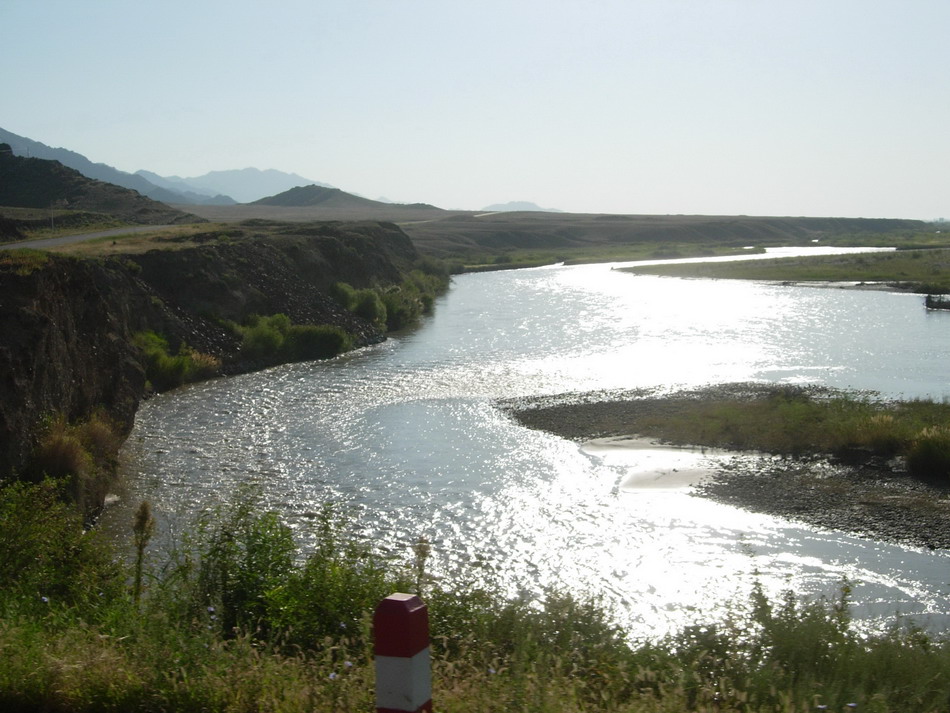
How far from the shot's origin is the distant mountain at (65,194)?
6875 centimetres

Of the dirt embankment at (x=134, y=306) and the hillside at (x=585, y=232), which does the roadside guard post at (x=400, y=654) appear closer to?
the dirt embankment at (x=134, y=306)

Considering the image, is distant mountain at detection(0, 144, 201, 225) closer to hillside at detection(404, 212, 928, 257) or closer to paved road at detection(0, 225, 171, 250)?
paved road at detection(0, 225, 171, 250)

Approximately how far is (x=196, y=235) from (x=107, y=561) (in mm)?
38802

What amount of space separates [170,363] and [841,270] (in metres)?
66.1

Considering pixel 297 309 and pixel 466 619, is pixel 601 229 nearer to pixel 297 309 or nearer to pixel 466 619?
pixel 297 309

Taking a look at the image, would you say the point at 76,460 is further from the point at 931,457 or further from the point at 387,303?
the point at 387,303

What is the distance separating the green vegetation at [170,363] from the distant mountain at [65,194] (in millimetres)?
35141

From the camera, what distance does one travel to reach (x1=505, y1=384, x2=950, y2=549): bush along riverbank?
58.2 feet

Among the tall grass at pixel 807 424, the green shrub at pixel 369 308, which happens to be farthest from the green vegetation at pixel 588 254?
the tall grass at pixel 807 424

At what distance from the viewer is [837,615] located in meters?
8.09

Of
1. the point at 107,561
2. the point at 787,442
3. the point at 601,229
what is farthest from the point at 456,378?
the point at 601,229

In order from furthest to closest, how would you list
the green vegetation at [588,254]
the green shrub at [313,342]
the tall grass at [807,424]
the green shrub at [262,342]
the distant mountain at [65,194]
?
the green vegetation at [588,254] → the distant mountain at [65,194] → the green shrub at [313,342] → the green shrub at [262,342] → the tall grass at [807,424]

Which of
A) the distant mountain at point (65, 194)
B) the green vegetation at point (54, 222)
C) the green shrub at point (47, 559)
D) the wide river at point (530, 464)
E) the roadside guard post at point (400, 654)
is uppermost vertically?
the distant mountain at point (65, 194)

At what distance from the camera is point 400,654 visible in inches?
173
